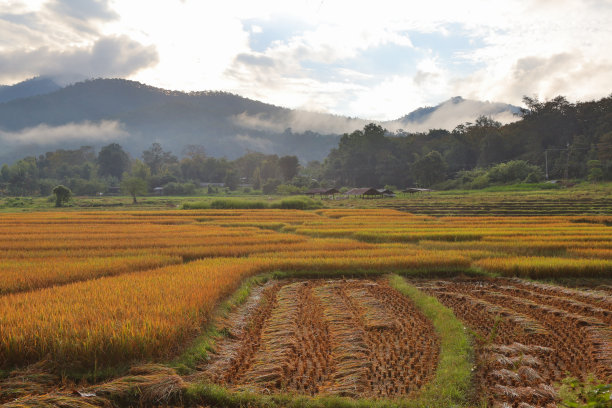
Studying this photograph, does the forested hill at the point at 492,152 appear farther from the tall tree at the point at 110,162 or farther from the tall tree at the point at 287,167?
the tall tree at the point at 110,162

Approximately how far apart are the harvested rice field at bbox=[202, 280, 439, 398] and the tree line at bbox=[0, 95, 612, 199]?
66.2 metres

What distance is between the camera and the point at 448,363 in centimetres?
559

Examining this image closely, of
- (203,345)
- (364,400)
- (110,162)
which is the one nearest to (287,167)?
(110,162)

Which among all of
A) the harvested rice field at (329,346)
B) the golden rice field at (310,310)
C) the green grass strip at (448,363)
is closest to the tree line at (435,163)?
the golden rice field at (310,310)

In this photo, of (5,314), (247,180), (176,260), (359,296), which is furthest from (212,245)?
(247,180)

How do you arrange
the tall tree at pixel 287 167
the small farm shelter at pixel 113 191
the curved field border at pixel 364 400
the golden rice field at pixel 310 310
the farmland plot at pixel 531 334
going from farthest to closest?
the tall tree at pixel 287 167, the small farm shelter at pixel 113 191, the golden rice field at pixel 310 310, the farmland plot at pixel 531 334, the curved field border at pixel 364 400

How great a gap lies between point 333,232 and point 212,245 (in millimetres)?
7029

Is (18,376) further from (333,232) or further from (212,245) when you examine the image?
(333,232)

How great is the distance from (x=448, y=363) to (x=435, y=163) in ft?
286

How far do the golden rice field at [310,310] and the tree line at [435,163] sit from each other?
199 feet

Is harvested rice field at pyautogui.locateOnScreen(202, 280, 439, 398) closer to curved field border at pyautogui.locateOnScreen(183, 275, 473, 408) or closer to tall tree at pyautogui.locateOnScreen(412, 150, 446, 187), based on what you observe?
curved field border at pyautogui.locateOnScreen(183, 275, 473, 408)

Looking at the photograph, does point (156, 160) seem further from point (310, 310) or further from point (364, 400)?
point (364, 400)

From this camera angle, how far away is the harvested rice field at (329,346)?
5.17 m

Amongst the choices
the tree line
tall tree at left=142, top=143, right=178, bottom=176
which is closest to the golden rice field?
the tree line
